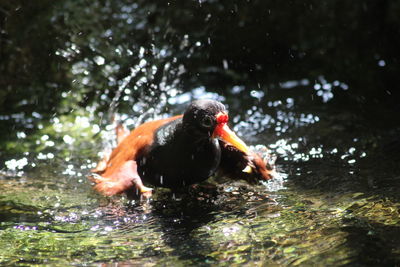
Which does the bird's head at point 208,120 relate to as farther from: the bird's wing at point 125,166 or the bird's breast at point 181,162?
the bird's wing at point 125,166

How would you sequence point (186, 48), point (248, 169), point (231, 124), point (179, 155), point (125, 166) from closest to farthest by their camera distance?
point (179, 155) → point (125, 166) → point (248, 169) → point (231, 124) → point (186, 48)

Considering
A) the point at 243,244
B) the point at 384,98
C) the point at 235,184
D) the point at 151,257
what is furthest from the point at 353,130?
the point at 151,257

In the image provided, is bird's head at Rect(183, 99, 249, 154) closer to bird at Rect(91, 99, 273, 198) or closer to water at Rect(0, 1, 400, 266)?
bird at Rect(91, 99, 273, 198)

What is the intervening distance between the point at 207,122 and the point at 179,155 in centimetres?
41

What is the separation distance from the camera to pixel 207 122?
12.3 ft

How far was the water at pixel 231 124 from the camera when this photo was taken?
3006 mm

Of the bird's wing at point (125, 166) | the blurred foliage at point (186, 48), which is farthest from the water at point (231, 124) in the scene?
the bird's wing at point (125, 166)

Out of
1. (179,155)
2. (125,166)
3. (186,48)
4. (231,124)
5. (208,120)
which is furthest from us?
(186,48)

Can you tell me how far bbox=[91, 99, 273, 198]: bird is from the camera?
149 inches

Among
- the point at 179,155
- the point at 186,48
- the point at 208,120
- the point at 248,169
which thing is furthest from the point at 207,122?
the point at 186,48

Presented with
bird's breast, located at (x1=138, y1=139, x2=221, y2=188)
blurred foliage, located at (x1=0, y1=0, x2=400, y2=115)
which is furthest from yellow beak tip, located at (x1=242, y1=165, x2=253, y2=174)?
blurred foliage, located at (x1=0, y1=0, x2=400, y2=115)

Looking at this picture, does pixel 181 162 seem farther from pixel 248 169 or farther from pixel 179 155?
pixel 248 169

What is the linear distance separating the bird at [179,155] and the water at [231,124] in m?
0.15

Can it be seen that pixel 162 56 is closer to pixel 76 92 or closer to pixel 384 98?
pixel 76 92
